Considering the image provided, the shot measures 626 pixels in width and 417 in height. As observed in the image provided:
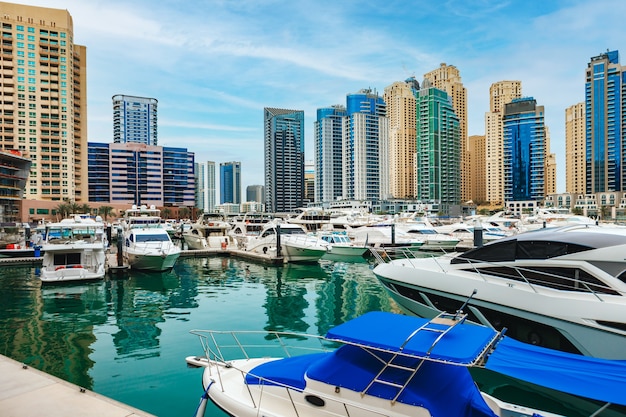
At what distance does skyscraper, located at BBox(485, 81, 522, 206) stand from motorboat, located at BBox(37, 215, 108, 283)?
15320 centimetres

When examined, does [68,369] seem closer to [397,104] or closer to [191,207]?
[191,207]

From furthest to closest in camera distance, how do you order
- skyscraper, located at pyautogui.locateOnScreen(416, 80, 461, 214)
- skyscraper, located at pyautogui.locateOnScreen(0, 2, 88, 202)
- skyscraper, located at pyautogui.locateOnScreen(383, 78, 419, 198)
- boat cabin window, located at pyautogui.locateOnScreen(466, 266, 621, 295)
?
skyscraper, located at pyautogui.locateOnScreen(383, 78, 419, 198)
skyscraper, located at pyautogui.locateOnScreen(416, 80, 461, 214)
skyscraper, located at pyautogui.locateOnScreen(0, 2, 88, 202)
boat cabin window, located at pyautogui.locateOnScreen(466, 266, 621, 295)

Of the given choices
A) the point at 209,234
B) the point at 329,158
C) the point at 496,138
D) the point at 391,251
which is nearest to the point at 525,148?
the point at 496,138

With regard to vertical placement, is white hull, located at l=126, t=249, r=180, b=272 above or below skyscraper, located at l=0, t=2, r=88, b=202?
below

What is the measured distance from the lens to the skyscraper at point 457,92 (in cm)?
18225

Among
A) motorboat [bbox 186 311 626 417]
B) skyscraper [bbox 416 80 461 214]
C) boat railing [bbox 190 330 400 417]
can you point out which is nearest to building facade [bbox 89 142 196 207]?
skyscraper [bbox 416 80 461 214]

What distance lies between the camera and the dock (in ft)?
20.2

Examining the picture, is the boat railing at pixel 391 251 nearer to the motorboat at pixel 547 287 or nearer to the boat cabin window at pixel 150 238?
the motorboat at pixel 547 287

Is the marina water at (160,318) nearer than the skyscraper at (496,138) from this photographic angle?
Yes

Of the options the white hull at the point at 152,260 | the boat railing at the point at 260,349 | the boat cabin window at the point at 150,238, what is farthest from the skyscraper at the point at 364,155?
the boat railing at the point at 260,349

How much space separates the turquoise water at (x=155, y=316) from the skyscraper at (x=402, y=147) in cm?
14305

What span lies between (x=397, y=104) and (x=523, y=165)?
54.7 m

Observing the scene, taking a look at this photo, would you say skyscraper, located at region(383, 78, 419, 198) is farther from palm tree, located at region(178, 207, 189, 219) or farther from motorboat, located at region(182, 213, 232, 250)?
motorboat, located at region(182, 213, 232, 250)

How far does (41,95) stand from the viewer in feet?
319
